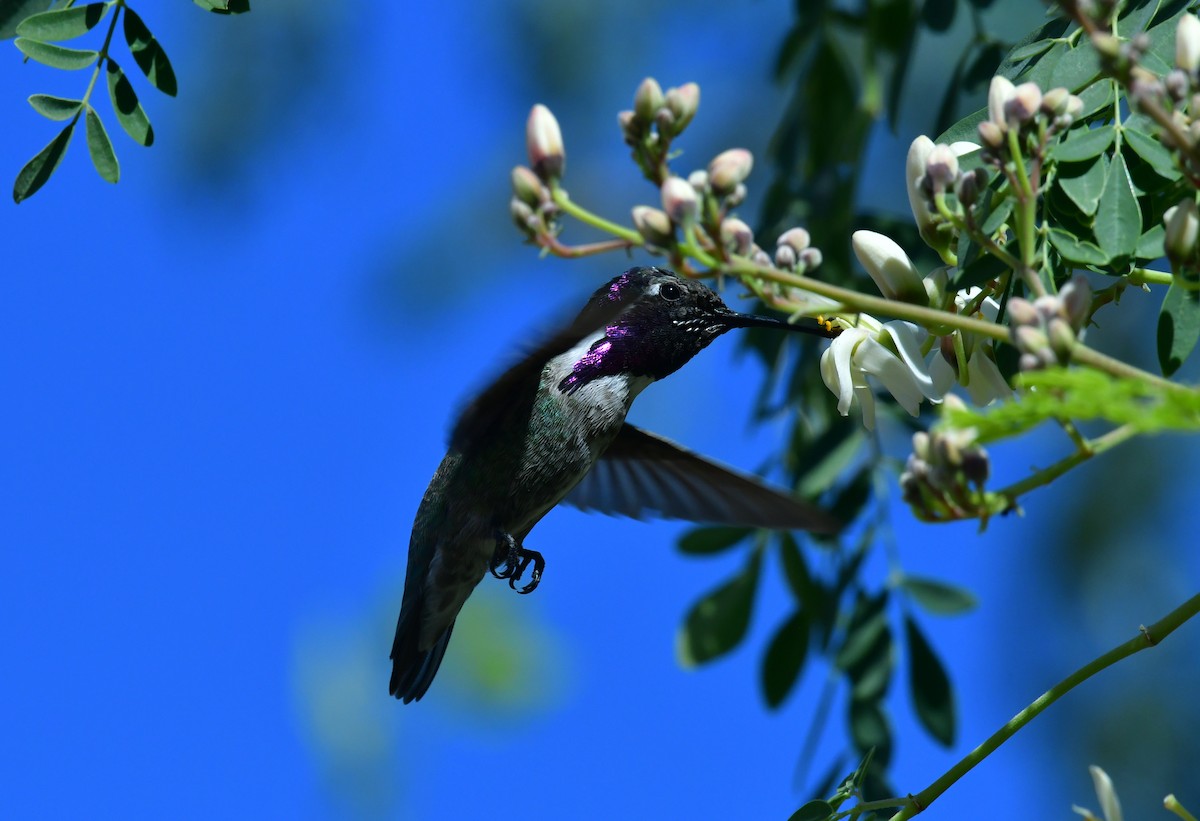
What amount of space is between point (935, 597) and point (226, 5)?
6.91 ft

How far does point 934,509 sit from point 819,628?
1960 millimetres

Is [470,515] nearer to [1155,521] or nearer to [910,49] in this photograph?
[910,49]

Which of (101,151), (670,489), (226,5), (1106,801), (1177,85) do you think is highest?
(101,151)

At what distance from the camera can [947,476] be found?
1.48 meters

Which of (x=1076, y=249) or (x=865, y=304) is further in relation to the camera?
(x=1076, y=249)

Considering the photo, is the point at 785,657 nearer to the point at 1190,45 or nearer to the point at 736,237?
the point at 736,237

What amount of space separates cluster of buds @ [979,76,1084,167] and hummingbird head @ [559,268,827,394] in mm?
1181

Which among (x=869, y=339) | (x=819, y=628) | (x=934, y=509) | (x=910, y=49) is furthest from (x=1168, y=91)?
(x=819, y=628)

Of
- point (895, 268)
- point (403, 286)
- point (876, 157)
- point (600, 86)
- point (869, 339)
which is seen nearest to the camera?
point (895, 268)

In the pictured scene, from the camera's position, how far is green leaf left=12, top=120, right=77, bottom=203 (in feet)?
6.89

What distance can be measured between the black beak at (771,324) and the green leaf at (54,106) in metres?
1.16

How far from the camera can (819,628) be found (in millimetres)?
3434

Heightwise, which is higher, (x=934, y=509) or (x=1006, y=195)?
(x=1006, y=195)

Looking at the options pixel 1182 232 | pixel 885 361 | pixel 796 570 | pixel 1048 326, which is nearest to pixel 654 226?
pixel 1048 326
